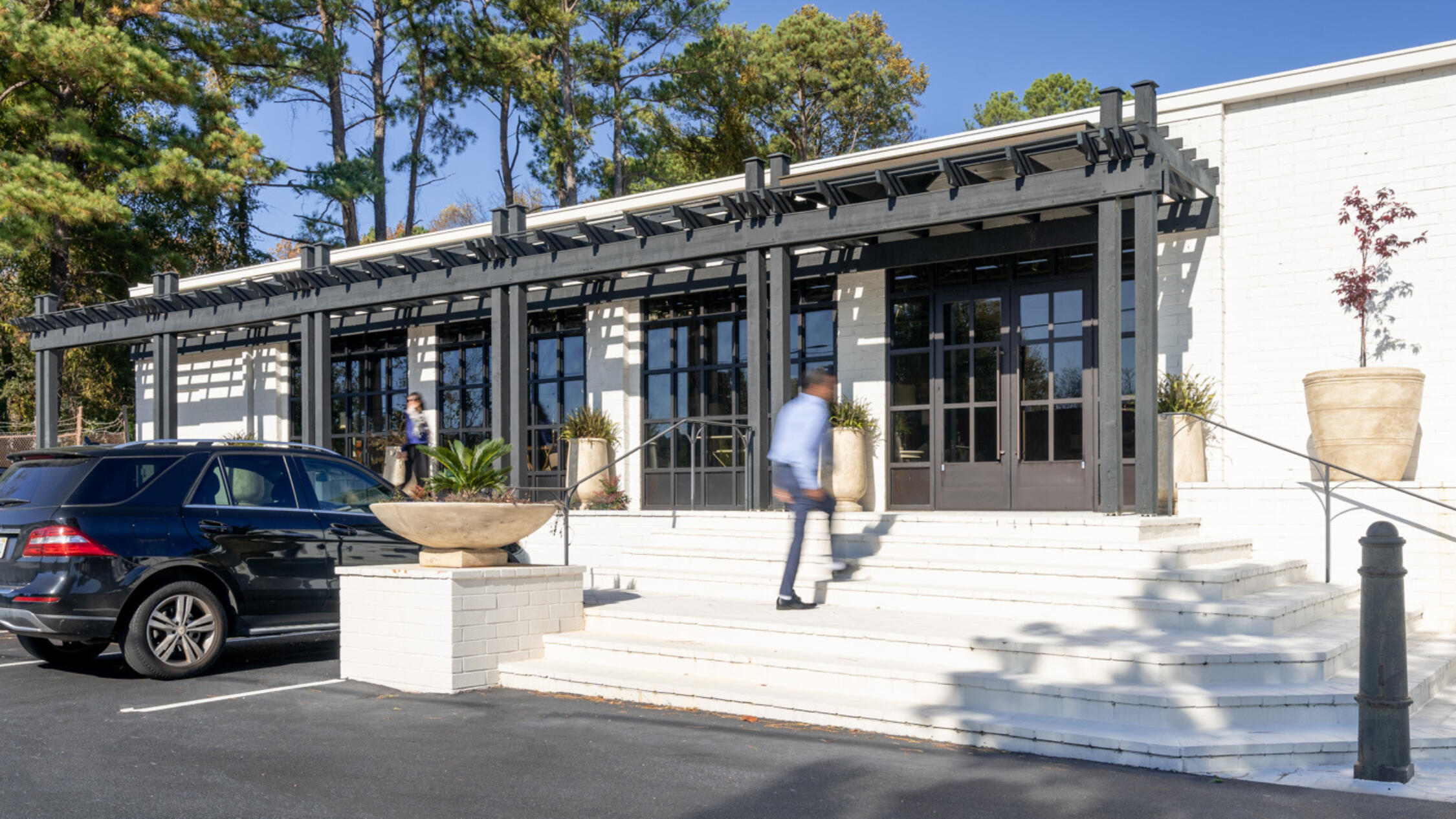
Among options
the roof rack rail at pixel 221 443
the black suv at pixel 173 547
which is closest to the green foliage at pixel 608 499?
the black suv at pixel 173 547

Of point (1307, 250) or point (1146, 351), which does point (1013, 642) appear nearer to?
point (1146, 351)

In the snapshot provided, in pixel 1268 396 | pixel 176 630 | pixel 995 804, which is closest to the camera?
pixel 995 804

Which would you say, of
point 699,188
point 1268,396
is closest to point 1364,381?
point 1268,396

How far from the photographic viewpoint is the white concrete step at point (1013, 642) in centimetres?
618

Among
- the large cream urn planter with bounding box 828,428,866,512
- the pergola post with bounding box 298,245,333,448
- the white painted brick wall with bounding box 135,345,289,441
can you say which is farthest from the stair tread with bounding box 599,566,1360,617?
the white painted brick wall with bounding box 135,345,289,441

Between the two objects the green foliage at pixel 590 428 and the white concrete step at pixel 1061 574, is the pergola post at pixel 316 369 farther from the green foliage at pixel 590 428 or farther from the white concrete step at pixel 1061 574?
the white concrete step at pixel 1061 574

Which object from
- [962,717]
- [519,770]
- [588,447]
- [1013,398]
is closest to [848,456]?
[1013,398]

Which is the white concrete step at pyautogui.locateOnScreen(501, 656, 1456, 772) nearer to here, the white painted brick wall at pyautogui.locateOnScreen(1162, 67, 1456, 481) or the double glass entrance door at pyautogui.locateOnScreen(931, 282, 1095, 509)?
the white painted brick wall at pyautogui.locateOnScreen(1162, 67, 1456, 481)

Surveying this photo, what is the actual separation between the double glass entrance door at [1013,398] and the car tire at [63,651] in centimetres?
848

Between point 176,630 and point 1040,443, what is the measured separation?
865cm

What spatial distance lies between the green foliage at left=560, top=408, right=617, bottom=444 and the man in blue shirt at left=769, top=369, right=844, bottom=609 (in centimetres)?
777

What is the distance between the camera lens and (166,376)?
19312 millimetres

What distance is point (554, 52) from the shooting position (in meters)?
30.5

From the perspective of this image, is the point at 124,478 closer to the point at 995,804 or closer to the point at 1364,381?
the point at 995,804
